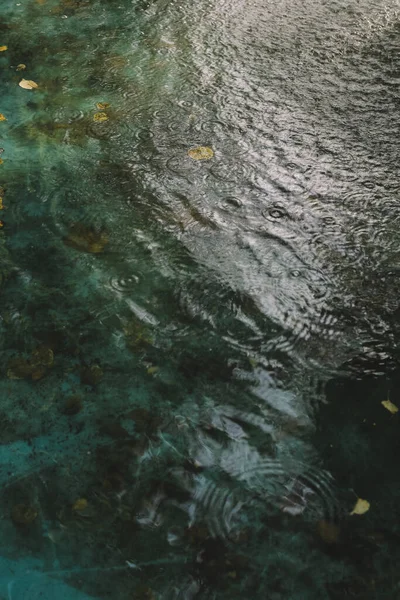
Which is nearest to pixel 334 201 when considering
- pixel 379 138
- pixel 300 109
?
pixel 379 138

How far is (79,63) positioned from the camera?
12.6 ft

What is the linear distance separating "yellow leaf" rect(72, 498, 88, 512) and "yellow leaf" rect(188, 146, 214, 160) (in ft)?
6.11

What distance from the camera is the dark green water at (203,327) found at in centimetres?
166

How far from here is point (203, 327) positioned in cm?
220

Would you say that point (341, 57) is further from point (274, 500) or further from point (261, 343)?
point (274, 500)

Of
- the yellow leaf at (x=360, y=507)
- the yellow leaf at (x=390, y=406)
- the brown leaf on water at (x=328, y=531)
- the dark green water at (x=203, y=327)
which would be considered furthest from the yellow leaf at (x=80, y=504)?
the yellow leaf at (x=390, y=406)

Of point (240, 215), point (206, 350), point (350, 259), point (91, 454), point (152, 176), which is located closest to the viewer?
point (91, 454)

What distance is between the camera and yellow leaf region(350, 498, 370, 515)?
1.70 meters

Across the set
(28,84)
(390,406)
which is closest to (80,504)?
(390,406)

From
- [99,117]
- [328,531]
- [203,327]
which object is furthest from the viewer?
[99,117]

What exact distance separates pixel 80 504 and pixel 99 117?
2.35 meters

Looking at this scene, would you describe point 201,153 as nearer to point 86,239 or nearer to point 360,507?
point 86,239

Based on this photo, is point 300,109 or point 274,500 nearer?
point 274,500

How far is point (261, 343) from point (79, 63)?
270 cm
